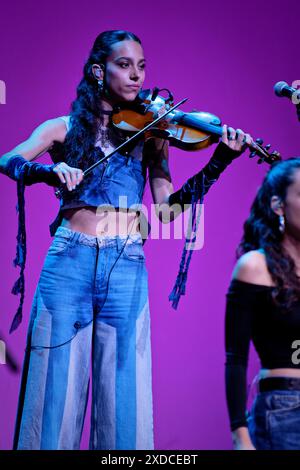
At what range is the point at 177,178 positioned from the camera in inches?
114

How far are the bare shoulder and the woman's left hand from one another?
18.1 inches

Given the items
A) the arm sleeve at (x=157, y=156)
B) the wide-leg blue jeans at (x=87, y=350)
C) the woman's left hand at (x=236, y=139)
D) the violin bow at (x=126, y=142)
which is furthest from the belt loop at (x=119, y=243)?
the woman's left hand at (x=236, y=139)

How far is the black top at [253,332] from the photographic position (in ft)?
5.31

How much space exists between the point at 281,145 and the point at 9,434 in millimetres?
1673

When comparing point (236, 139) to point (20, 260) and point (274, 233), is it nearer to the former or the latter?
point (274, 233)

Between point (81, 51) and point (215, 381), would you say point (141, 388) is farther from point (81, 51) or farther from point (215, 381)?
point (81, 51)

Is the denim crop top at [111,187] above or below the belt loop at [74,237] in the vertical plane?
above

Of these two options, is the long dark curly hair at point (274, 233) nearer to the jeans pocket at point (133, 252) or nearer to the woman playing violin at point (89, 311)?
the woman playing violin at point (89, 311)

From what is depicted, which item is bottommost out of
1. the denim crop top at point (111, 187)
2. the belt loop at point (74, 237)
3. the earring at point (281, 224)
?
the earring at point (281, 224)

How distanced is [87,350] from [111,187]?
510 millimetres

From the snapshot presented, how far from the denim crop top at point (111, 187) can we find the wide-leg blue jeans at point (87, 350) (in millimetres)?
111

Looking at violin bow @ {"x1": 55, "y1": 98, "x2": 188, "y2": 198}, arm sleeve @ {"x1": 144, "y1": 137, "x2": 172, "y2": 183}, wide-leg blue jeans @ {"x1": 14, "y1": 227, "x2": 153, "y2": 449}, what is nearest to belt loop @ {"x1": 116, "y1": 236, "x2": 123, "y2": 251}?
wide-leg blue jeans @ {"x1": 14, "y1": 227, "x2": 153, "y2": 449}

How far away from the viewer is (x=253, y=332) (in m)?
1.71
